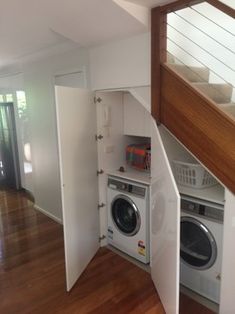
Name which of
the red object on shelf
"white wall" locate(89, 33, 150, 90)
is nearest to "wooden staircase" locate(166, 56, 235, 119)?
"white wall" locate(89, 33, 150, 90)

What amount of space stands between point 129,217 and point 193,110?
1.51m

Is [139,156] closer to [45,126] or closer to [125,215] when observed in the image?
[125,215]

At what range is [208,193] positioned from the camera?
7.18ft

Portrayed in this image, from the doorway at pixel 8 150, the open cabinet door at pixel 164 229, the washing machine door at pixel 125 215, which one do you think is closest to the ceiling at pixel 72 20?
the open cabinet door at pixel 164 229

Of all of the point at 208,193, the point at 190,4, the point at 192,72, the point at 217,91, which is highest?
the point at 190,4

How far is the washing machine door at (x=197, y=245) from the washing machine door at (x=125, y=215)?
21.0 inches

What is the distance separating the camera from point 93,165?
2.80 meters

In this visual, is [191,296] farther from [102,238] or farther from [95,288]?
[102,238]

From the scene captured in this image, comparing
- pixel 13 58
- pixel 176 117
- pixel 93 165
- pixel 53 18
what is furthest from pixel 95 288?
pixel 13 58

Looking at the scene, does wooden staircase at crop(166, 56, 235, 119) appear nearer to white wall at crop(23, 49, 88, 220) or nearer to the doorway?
white wall at crop(23, 49, 88, 220)

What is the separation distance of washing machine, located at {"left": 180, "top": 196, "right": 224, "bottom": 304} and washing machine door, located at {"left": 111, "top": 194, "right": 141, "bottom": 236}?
1.81 ft

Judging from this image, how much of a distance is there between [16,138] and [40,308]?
3485mm

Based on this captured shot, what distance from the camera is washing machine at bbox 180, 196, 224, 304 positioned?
2.09m

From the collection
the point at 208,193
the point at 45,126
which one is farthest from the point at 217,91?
the point at 45,126
